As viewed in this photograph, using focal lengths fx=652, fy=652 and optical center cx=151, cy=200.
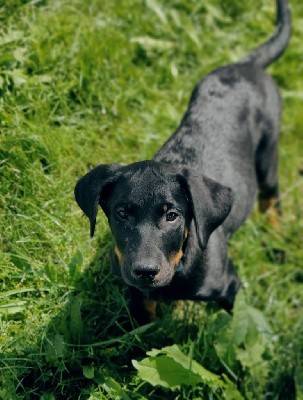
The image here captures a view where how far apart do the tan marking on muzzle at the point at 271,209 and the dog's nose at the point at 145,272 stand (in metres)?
2.70

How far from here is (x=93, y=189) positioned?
3783mm

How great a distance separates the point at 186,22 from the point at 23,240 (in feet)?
10.1

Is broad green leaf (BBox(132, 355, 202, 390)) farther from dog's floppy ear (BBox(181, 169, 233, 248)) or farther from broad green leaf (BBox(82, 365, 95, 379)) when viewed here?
dog's floppy ear (BBox(181, 169, 233, 248))

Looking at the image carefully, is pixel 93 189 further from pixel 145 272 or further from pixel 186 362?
pixel 186 362

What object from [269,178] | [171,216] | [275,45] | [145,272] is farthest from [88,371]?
[275,45]

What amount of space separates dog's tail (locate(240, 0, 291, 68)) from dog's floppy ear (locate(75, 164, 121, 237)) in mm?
2097

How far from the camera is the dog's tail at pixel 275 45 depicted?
5.51m

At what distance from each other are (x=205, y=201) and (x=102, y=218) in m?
1.33

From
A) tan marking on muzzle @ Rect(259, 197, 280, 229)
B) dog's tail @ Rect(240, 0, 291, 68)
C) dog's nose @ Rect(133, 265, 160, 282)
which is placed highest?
dog's tail @ Rect(240, 0, 291, 68)

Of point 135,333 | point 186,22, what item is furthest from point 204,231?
point 186,22

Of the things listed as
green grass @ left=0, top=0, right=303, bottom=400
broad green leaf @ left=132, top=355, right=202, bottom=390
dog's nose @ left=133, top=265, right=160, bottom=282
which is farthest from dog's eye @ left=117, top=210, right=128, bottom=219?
broad green leaf @ left=132, top=355, right=202, bottom=390

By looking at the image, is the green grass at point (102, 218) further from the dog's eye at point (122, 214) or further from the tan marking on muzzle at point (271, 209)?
the dog's eye at point (122, 214)

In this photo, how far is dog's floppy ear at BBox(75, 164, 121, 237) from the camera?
12.4ft

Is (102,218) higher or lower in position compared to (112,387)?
higher
